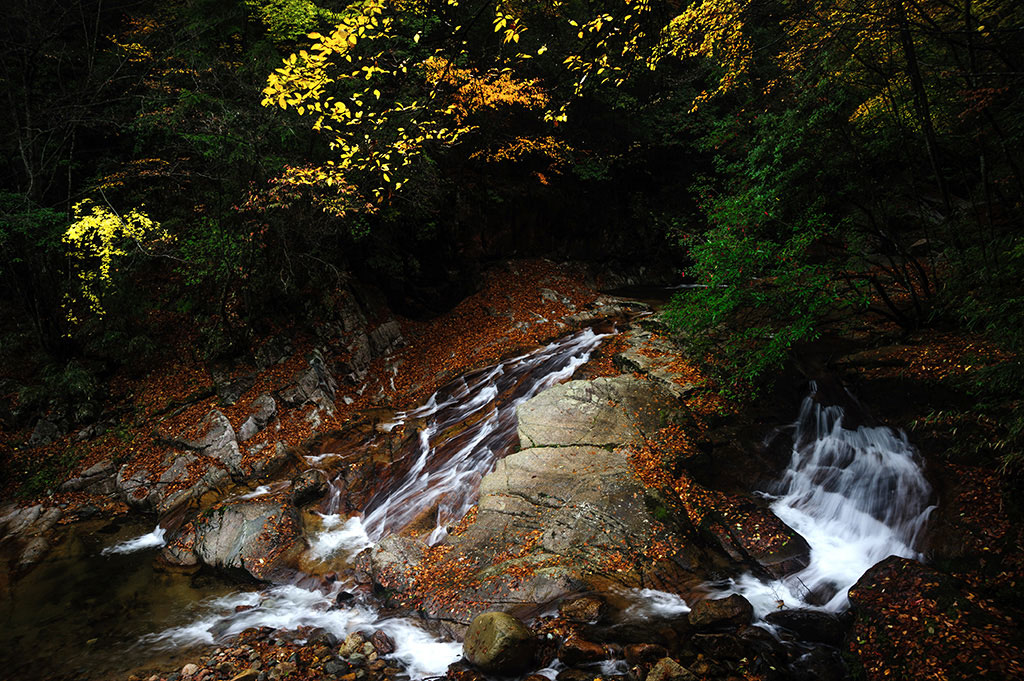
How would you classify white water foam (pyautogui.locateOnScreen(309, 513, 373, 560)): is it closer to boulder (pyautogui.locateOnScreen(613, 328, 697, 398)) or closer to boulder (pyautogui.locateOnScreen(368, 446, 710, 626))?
boulder (pyautogui.locateOnScreen(368, 446, 710, 626))

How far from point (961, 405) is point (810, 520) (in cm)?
234

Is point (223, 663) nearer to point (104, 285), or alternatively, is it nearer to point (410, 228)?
point (104, 285)

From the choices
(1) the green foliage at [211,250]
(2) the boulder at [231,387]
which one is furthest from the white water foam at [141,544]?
(1) the green foliage at [211,250]

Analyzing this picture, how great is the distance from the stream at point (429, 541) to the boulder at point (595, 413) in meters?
0.68

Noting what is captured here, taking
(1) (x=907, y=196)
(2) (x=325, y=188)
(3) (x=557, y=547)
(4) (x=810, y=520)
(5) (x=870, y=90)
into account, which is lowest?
(4) (x=810, y=520)

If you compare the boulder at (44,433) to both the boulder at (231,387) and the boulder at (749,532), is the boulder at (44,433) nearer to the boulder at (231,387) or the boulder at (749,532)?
the boulder at (231,387)

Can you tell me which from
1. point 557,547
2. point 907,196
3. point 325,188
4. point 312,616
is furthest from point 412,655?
point 907,196

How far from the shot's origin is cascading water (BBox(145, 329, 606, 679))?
554cm

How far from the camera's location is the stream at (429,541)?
17.6 feet

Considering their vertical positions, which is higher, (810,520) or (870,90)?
(870,90)

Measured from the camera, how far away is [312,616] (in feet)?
19.1

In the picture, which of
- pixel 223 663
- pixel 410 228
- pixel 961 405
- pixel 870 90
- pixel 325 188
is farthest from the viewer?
pixel 410 228

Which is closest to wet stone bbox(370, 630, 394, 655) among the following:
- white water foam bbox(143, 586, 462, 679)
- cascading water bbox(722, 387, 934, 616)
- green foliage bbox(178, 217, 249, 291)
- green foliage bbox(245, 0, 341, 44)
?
white water foam bbox(143, 586, 462, 679)

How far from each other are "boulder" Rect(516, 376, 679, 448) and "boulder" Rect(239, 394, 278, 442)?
206 inches
